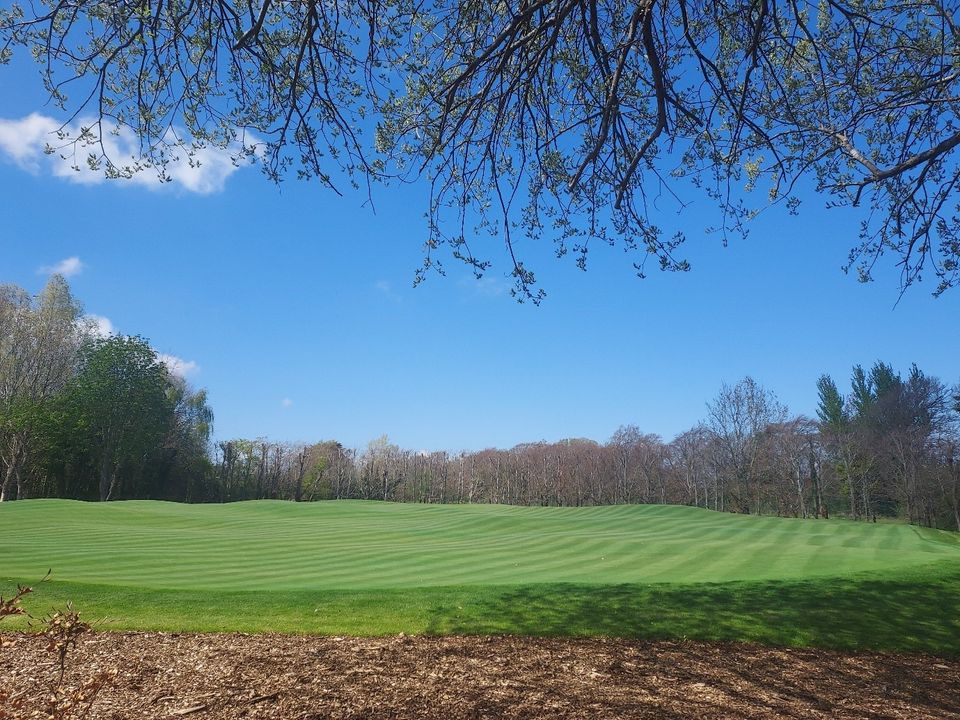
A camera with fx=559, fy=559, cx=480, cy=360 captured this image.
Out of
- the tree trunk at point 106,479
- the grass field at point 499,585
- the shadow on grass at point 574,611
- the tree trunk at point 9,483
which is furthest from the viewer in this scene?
the tree trunk at point 106,479

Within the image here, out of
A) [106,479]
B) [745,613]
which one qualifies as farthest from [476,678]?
[106,479]

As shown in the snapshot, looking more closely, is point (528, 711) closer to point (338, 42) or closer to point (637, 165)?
point (637, 165)

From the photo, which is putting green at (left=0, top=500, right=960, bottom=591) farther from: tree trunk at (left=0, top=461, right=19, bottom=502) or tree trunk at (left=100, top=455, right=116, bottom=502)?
tree trunk at (left=100, top=455, right=116, bottom=502)

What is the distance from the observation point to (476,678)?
16.4 ft

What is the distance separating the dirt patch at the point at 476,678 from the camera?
439cm

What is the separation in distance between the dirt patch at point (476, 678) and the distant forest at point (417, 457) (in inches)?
1206

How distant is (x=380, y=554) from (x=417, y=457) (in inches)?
1311

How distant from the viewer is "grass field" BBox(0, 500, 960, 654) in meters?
7.02

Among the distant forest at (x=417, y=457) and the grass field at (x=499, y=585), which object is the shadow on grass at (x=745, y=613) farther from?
the distant forest at (x=417, y=457)

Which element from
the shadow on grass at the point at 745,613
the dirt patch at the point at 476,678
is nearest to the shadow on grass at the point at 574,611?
the shadow on grass at the point at 745,613

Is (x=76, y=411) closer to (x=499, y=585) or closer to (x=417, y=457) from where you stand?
(x=417, y=457)

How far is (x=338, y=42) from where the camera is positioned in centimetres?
542

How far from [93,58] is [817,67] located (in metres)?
7.73

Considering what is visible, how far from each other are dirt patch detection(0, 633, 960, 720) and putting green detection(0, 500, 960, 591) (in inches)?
121
